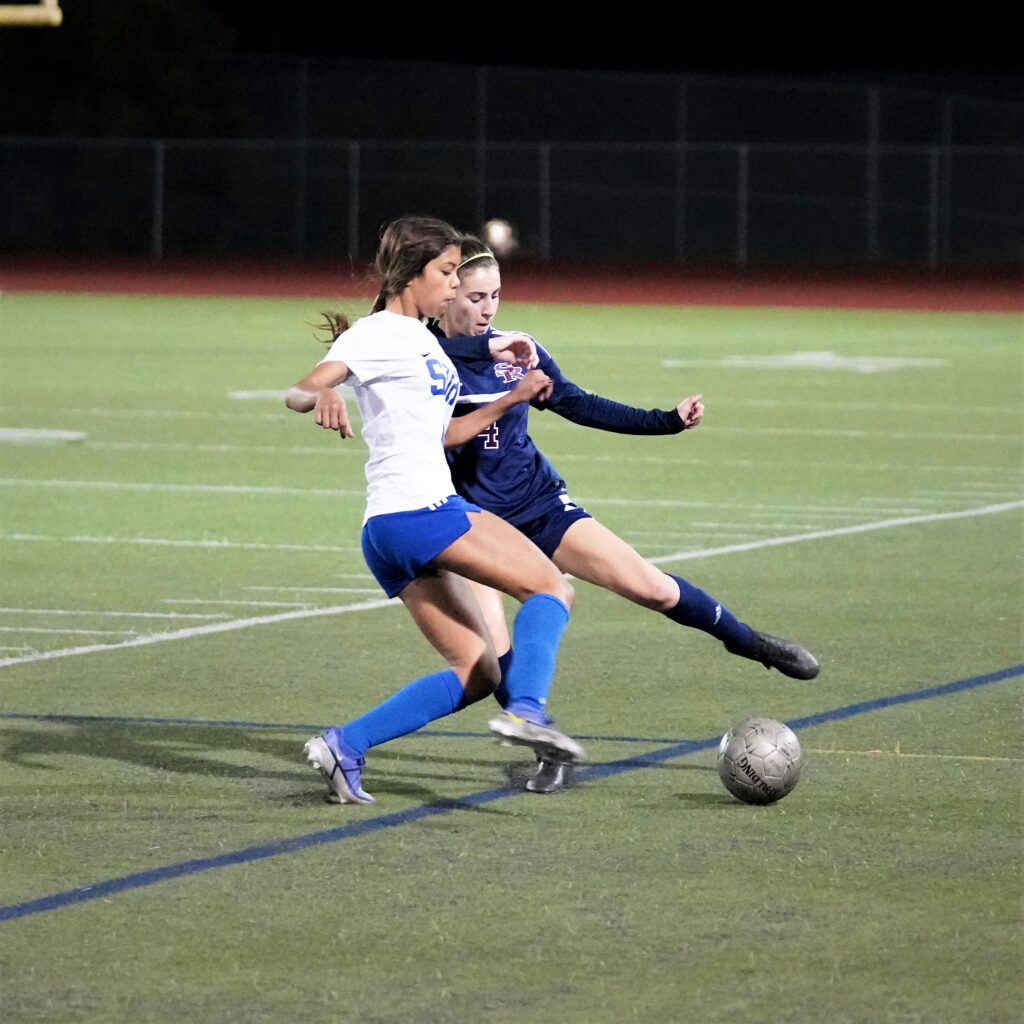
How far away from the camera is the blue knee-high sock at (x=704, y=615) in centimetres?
786

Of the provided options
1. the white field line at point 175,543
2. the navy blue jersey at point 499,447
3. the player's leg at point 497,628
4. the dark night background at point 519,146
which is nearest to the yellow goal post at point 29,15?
the white field line at point 175,543

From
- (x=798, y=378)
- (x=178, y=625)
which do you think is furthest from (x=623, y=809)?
(x=798, y=378)

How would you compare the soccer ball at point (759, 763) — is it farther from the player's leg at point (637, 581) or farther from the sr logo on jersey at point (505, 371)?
the sr logo on jersey at point (505, 371)

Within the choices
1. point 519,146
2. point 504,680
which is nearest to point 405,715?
point 504,680

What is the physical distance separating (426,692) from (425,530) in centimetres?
51

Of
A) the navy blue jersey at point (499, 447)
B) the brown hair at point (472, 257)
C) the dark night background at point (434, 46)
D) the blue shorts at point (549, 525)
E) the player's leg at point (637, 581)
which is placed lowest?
the player's leg at point (637, 581)

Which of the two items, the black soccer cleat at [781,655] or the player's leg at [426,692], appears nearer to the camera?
the player's leg at [426,692]

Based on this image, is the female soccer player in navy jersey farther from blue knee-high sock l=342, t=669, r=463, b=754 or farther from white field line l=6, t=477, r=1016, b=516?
white field line l=6, t=477, r=1016, b=516

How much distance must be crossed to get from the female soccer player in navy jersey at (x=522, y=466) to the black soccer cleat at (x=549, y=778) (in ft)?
1.17

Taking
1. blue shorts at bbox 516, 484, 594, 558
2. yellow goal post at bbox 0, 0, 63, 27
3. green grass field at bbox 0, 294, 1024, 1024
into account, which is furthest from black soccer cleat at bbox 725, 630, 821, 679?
yellow goal post at bbox 0, 0, 63, 27

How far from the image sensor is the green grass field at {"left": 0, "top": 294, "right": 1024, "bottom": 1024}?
5383mm

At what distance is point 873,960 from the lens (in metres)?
5.48

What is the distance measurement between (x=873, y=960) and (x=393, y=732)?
6.62 ft

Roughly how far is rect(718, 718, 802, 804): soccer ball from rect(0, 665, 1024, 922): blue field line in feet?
1.78
